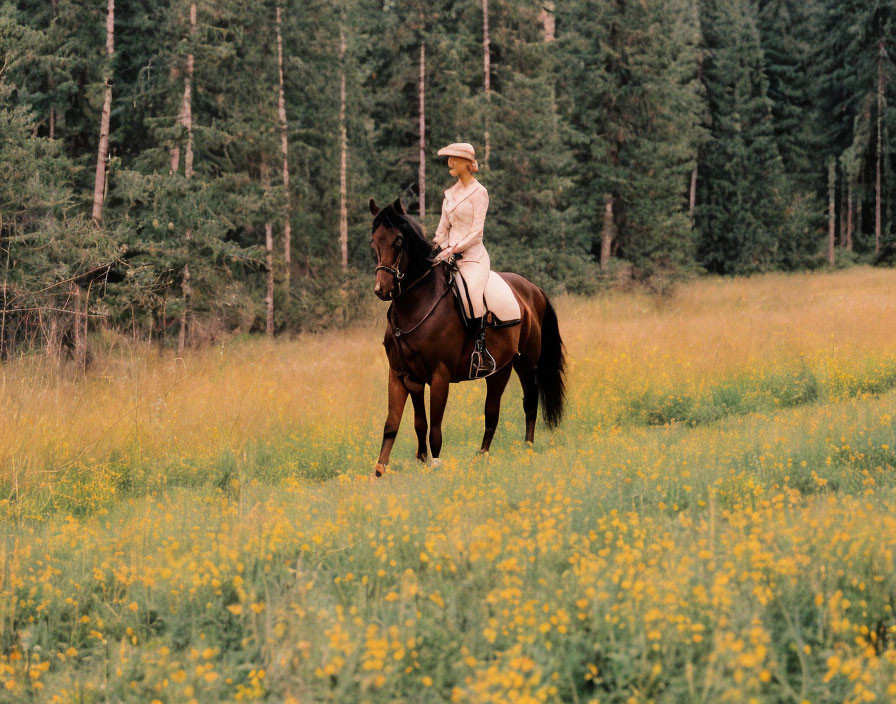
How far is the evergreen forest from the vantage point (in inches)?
716

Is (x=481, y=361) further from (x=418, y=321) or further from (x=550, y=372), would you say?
(x=550, y=372)

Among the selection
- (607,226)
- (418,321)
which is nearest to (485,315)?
(418,321)

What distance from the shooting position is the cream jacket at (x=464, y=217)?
8367mm

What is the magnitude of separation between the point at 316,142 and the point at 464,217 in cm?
2386

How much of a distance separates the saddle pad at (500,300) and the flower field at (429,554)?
156 cm

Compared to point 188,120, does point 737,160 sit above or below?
above

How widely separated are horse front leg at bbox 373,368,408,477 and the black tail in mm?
2674

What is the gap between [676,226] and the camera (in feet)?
95.0

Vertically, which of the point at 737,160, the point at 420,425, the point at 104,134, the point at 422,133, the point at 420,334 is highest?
the point at 737,160

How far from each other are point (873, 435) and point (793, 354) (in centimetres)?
574

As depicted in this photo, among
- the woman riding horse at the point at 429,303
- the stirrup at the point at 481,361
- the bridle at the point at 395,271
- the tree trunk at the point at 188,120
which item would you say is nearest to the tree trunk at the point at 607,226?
the tree trunk at the point at 188,120

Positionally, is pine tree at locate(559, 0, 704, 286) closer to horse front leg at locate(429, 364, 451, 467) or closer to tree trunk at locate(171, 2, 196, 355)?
tree trunk at locate(171, 2, 196, 355)

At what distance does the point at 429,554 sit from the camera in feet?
16.4

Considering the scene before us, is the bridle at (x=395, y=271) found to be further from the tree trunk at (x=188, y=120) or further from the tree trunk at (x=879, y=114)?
the tree trunk at (x=879, y=114)
